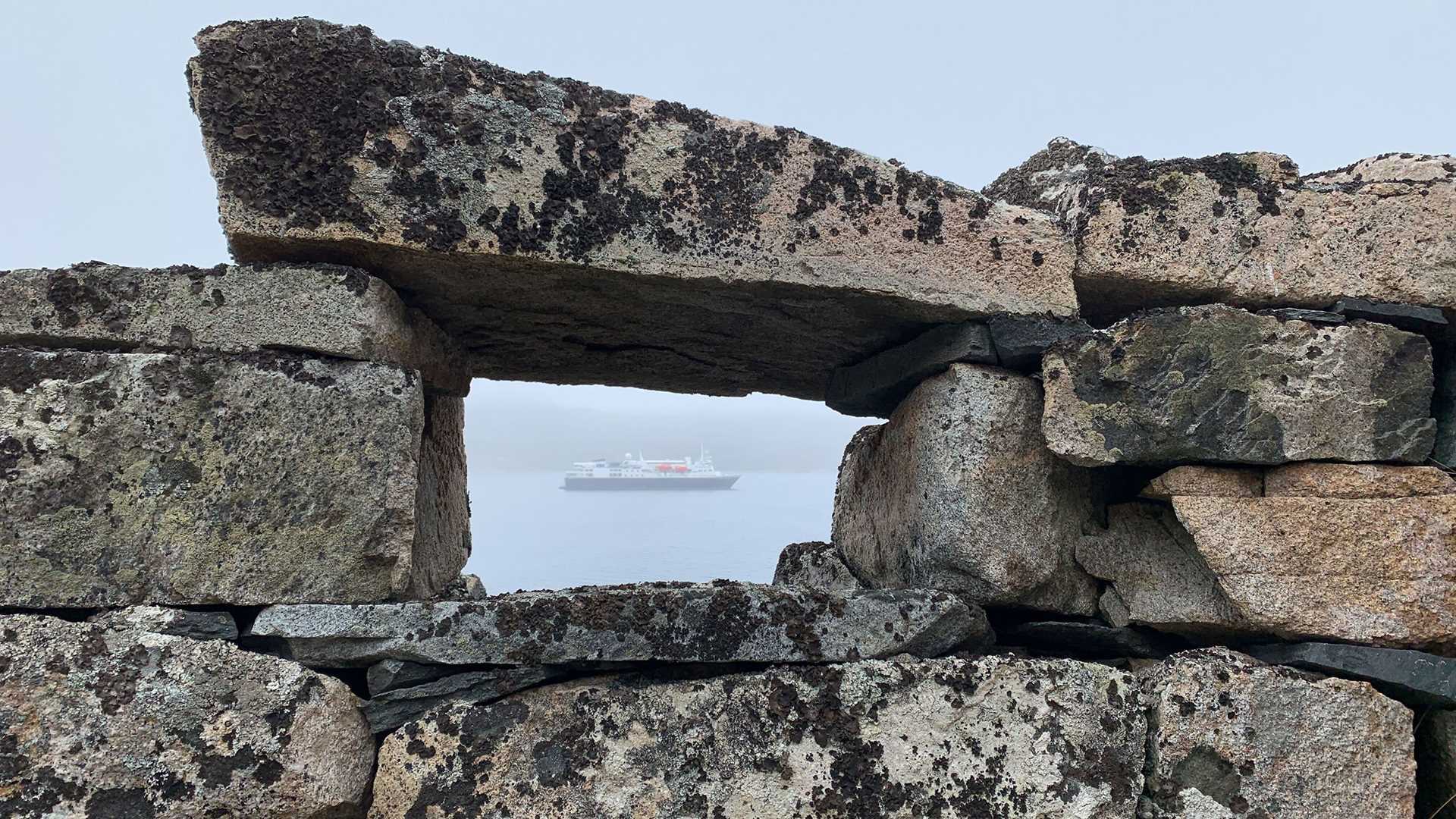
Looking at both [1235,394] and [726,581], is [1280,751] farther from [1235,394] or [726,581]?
[726,581]

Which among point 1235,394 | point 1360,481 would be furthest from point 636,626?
point 1360,481

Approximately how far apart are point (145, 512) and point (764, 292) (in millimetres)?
1651

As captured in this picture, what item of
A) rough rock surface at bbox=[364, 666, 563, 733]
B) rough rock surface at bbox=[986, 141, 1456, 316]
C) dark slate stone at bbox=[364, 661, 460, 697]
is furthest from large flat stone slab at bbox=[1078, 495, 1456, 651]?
dark slate stone at bbox=[364, 661, 460, 697]

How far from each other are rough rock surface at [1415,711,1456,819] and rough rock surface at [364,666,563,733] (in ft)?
8.26

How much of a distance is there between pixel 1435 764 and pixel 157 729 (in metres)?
3.37

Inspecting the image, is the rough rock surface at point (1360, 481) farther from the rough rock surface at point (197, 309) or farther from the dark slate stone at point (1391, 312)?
the rough rock surface at point (197, 309)

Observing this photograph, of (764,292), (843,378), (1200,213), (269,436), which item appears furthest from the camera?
(843,378)

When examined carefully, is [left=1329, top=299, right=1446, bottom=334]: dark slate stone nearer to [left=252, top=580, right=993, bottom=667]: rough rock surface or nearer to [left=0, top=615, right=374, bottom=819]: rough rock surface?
[left=252, top=580, right=993, bottom=667]: rough rock surface

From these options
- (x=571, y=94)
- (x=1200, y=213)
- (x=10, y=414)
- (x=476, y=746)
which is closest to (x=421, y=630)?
(x=476, y=746)

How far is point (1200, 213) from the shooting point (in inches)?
104

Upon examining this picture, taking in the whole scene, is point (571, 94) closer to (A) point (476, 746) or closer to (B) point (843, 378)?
(B) point (843, 378)

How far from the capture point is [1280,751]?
2.29m

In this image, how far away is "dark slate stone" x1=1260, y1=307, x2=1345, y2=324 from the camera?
2496mm

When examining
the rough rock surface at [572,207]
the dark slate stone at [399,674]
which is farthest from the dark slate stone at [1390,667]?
the dark slate stone at [399,674]
